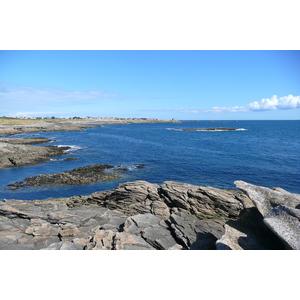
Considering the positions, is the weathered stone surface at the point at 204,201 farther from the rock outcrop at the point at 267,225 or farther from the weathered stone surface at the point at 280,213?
the weathered stone surface at the point at 280,213

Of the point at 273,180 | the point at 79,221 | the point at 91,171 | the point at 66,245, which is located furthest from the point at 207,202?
the point at 91,171

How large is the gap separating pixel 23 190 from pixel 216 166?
36.9 meters

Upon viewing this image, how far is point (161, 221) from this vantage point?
16375mm

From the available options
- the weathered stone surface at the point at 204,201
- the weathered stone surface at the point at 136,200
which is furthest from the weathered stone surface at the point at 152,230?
the weathered stone surface at the point at 204,201

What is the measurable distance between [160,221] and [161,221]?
0.25 feet

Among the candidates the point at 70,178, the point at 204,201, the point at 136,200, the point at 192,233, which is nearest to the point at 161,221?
the point at 192,233

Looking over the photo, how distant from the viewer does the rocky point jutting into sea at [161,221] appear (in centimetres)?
893

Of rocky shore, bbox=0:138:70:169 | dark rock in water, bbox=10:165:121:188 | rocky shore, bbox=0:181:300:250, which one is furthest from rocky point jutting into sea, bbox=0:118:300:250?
rocky shore, bbox=0:138:70:169

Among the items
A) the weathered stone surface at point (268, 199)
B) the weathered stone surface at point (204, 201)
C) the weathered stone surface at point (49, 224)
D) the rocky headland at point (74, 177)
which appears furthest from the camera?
the rocky headland at point (74, 177)

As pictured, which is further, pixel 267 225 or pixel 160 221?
pixel 160 221

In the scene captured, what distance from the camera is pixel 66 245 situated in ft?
40.0

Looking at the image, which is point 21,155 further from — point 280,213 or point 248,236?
point 280,213

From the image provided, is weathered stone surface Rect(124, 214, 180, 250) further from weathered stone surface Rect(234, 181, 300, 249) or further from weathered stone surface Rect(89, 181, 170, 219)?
weathered stone surface Rect(234, 181, 300, 249)

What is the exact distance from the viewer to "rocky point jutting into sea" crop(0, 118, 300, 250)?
351 inches
